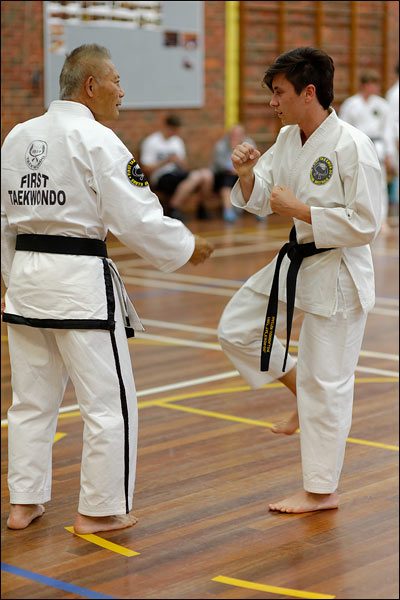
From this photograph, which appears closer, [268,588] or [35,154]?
[268,588]

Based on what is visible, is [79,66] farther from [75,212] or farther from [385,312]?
[385,312]

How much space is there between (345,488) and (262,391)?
1574 mm

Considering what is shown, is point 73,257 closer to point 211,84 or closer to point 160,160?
point 160,160

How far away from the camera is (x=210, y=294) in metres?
8.59

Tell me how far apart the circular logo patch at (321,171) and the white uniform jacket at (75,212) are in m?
0.44

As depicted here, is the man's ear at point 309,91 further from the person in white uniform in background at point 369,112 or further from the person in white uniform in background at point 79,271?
the person in white uniform in background at point 369,112

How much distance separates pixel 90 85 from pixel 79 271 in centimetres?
54

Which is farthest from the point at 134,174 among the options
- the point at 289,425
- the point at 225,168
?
the point at 225,168

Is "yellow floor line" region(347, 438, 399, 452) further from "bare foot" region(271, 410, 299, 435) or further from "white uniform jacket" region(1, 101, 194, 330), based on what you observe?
"white uniform jacket" region(1, 101, 194, 330)

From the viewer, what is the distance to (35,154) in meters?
3.40

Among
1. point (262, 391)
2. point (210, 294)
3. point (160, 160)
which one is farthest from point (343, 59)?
point (262, 391)

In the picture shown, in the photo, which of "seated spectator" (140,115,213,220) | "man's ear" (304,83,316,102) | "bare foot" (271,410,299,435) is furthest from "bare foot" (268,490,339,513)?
"seated spectator" (140,115,213,220)

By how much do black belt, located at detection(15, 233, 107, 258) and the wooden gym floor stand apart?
2.48 ft

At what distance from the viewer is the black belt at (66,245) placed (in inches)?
136
